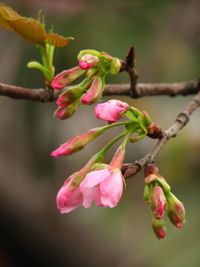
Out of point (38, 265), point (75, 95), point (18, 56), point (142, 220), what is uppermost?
point (18, 56)

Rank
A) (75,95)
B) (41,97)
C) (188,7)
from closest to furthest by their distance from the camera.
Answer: (75,95), (41,97), (188,7)

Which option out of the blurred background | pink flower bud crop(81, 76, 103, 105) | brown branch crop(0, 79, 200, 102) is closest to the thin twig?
brown branch crop(0, 79, 200, 102)

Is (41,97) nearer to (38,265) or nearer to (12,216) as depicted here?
(12,216)

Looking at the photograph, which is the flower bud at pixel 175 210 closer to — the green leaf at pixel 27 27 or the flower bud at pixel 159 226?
the flower bud at pixel 159 226

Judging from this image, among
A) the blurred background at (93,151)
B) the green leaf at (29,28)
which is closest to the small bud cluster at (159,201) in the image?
the green leaf at (29,28)

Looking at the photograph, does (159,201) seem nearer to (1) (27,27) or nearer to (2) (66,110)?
(2) (66,110)

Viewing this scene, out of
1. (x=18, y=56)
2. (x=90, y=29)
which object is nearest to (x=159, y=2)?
(x=90, y=29)

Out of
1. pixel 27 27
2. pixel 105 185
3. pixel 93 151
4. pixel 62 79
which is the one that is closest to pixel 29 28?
pixel 27 27
